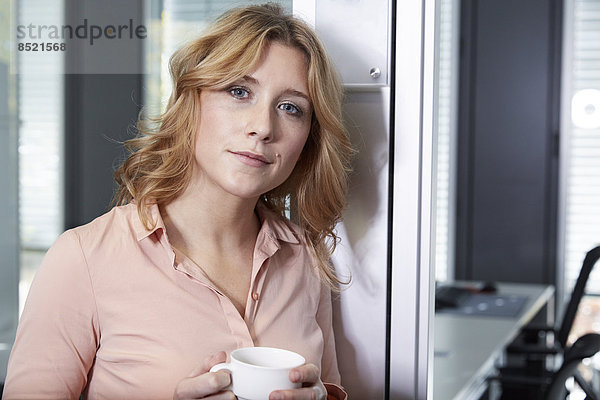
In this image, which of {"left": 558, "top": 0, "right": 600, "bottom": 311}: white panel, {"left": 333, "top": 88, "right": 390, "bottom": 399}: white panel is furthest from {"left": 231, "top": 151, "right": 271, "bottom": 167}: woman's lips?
{"left": 558, "top": 0, "right": 600, "bottom": 311}: white panel

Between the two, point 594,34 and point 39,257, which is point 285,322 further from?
point 594,34

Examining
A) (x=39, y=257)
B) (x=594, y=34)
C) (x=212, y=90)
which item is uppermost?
(x=594, y=34)

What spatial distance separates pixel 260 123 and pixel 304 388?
361 millimetres

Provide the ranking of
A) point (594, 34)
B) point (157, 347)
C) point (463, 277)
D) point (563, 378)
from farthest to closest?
point (463, 277)
point (594, 34)
point (563, 378)
point (157, 347)

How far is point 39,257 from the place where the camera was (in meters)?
1.02

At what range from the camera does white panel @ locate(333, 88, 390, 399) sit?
109 cm

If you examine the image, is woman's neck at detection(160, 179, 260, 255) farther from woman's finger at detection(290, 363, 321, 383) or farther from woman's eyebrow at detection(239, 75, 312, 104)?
woman's finger at detection(290, 363, 321, 383)

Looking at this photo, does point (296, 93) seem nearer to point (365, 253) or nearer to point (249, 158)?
point (249, 158)

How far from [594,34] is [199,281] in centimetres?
354

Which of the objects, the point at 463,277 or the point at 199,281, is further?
the point at 463,277

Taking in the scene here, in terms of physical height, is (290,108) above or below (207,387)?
above

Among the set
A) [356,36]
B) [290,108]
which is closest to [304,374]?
[290,108]

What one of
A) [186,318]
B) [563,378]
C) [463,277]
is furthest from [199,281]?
[463,277]

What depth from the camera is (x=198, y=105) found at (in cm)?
99
